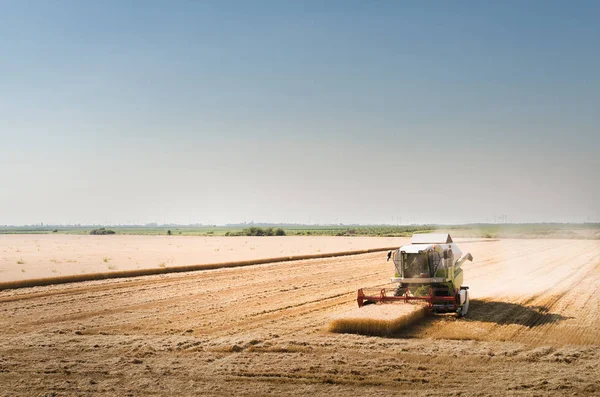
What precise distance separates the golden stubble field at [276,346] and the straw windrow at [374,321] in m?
0.37

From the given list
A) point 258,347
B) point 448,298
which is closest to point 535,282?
point 448,298

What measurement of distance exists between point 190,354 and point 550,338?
998 cm

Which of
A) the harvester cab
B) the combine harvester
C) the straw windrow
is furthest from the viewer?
the harvester cab

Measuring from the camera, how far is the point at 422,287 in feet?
69.3

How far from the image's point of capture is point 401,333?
16.7 metres

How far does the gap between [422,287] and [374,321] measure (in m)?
5.13

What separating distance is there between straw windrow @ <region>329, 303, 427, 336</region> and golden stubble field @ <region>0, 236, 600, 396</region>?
14.6 inches

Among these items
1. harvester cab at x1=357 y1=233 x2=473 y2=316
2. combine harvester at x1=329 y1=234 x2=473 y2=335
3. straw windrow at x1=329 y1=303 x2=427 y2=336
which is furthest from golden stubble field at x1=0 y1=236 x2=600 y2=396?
harvester cab at x1=357 y1=233 x2=473 y2=316

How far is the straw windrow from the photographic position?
54.0 feet

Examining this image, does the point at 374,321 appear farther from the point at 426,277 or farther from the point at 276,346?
the point at 426,277

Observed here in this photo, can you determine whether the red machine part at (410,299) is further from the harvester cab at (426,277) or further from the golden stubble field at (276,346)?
the golden stubble field at (276,346)

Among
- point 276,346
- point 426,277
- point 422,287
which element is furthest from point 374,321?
point 422,287

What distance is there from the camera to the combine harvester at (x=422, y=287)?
60.8ft

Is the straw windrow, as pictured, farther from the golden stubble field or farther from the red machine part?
the red machine part
